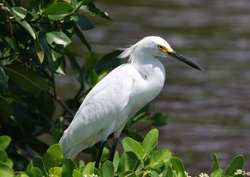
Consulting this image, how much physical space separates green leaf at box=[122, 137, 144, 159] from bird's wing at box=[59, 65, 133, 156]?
0.91 meters

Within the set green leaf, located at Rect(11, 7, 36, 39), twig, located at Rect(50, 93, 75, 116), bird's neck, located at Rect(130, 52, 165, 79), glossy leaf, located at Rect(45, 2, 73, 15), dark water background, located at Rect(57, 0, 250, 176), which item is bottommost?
dark water background, located at Rect(57, 0, 250, 176)

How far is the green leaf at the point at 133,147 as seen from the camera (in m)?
3.23

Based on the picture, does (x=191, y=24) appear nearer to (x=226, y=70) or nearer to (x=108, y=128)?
(x=226, y=70)

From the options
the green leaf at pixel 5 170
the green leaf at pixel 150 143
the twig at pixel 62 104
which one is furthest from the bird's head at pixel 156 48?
the green leaf at pixel 5 170

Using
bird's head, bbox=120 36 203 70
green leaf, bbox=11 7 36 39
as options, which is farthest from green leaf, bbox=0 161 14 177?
bird's head, bbox=120 36 203 70

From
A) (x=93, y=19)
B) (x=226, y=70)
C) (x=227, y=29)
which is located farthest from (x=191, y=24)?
(x=226, y=70)

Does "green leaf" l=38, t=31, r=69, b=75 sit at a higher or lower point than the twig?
higher

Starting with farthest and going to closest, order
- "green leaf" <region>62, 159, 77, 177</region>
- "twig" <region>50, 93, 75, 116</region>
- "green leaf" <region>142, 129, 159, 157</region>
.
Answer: "twig" <region>50, 93, 75, 116</region>
"green leaf" <region>142, 129, 159, 157</region>
"green leaf" <region>62, 159, 77, 177</region>

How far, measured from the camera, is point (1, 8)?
146 inches

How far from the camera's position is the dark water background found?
7.16 metres

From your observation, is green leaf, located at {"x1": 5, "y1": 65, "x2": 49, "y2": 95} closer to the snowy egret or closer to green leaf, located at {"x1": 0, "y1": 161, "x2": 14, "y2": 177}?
the snowy egret

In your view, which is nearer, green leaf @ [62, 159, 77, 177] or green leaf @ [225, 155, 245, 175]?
green leaf @ [62, 159, 77, 177]

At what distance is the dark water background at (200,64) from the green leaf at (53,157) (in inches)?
135

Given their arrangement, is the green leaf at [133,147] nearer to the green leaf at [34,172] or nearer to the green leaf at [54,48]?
the green leaf at [34,172]
